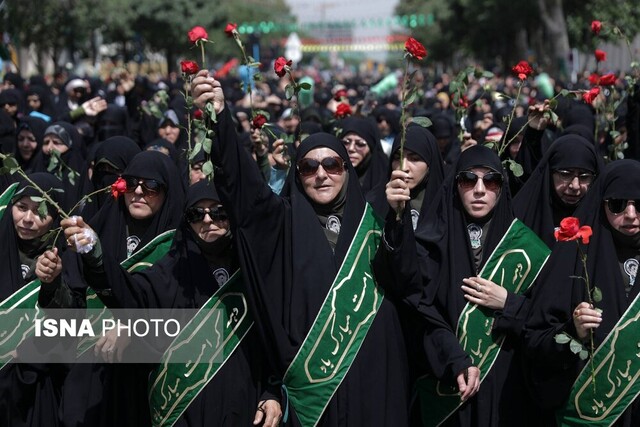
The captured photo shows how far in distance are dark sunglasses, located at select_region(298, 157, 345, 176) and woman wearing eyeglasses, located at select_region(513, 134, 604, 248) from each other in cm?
129

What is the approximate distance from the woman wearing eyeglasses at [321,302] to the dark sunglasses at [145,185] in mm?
960

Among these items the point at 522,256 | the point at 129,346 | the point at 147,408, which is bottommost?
the point at 147,408

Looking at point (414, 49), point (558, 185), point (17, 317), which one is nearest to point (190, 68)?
point (414, 49)

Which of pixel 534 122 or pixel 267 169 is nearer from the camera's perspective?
pixel 534 122

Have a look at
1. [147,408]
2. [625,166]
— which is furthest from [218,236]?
[625,166]

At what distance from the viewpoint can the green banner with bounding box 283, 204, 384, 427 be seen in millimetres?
4219

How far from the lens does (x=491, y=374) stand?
446cm

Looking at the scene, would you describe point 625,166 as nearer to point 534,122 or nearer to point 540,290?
point 540,290

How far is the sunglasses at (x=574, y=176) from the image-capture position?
514 cm

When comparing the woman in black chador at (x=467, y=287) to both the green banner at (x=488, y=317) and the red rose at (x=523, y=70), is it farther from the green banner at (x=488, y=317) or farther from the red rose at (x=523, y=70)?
the red rose at (x=523, y=70)

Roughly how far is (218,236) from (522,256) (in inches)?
51.6

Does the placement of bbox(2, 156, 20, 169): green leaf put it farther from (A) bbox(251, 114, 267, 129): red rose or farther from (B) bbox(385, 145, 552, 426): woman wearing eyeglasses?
(B) bbox(385, 145, 552, 426): woman wearing eyeglasses

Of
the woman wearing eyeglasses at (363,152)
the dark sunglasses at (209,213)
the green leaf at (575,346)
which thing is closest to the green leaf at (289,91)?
the dark sunglasses at (209,213)

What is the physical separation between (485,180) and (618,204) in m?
0.58
